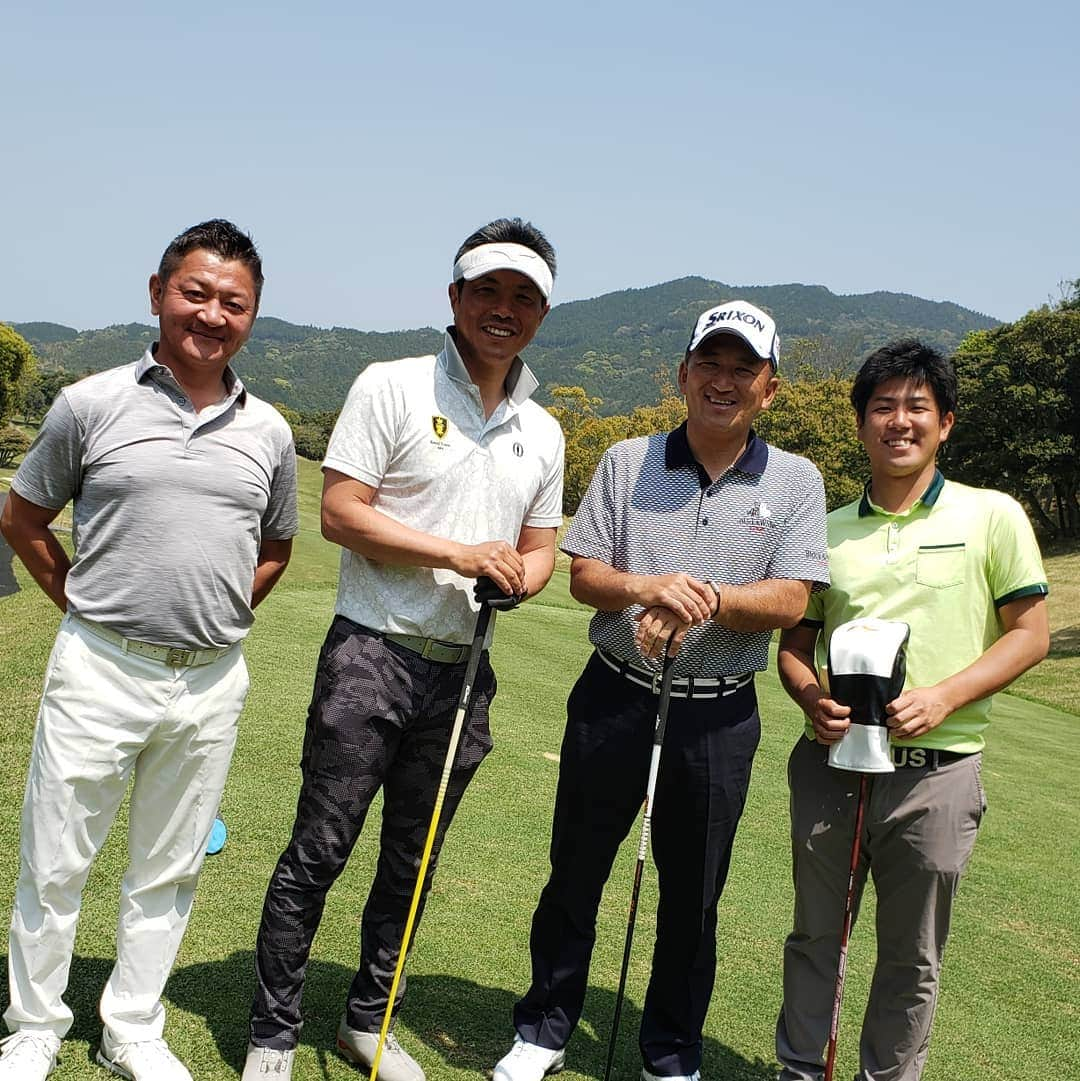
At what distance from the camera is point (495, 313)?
9.88 feet

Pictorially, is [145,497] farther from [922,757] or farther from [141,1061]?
[922,757]

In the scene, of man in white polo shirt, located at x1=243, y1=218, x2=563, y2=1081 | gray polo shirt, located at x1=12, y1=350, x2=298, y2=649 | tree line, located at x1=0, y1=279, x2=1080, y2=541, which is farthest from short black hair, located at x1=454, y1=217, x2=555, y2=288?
tree line, located at x1=0, y1=279, x2=1080, y2=541

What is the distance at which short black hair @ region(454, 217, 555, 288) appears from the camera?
307 cm

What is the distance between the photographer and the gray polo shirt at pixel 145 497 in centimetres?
271

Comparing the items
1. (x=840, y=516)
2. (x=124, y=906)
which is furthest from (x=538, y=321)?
(x=124, y=906)

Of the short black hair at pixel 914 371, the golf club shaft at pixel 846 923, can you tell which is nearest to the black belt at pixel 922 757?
the golf club shaft at pixel 846 923

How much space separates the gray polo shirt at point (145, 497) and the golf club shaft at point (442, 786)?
2.03 feet

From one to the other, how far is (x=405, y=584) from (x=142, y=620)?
640 mm

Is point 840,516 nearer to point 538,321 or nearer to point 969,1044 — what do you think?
point 538,321

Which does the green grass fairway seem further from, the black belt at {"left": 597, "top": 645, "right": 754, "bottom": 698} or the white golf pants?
the black belt at {"left": 597, "top": 645, "right": 754, "bottom": 698}

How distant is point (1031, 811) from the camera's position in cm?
721

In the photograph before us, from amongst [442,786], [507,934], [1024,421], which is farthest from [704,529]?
[1024,421]

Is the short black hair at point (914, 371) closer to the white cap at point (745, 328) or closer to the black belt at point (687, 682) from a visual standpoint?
the white cap at point (745, 328)

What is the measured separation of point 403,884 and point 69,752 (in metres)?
0.97
